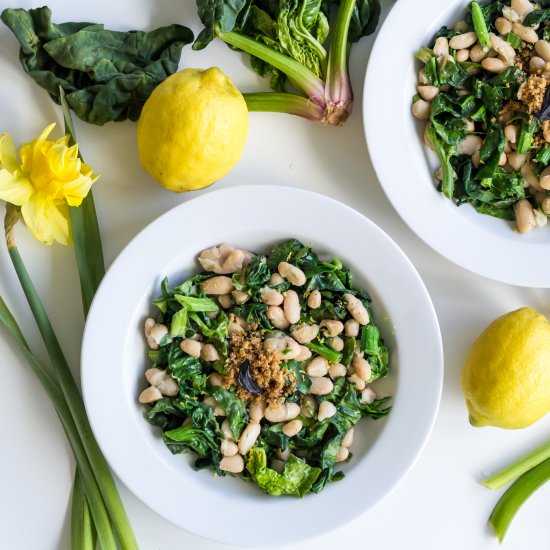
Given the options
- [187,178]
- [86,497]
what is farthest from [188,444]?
[187,178]

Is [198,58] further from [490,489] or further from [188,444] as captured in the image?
[490,489]

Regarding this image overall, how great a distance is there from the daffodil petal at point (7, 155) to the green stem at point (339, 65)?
2.24 ft

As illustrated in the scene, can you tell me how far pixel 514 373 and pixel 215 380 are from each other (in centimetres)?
61

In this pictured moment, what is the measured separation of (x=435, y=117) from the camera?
1502mm

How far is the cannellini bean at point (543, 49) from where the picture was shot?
146 centimetres

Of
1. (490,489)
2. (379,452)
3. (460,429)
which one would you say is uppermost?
(379,452)

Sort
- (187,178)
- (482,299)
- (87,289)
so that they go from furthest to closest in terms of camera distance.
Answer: (482,299) < (87,289) < (187,178)

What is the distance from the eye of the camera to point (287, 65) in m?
1.52

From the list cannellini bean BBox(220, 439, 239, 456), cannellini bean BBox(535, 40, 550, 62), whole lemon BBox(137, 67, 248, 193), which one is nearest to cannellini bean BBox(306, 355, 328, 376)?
cannellini bean BBox(220, 439, 239, 456)

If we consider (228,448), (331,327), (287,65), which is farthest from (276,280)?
(287,65)

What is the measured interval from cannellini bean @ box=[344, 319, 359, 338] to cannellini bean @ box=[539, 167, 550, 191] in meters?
0.48

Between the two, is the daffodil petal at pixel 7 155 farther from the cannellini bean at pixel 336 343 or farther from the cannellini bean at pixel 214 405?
the cannellini bean at pixel 336 343

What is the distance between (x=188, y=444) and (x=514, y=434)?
2.51 ft

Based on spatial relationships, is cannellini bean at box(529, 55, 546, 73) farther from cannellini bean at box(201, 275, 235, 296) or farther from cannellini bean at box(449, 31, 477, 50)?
cannellini bean at box(201, 275, 235, 296)
